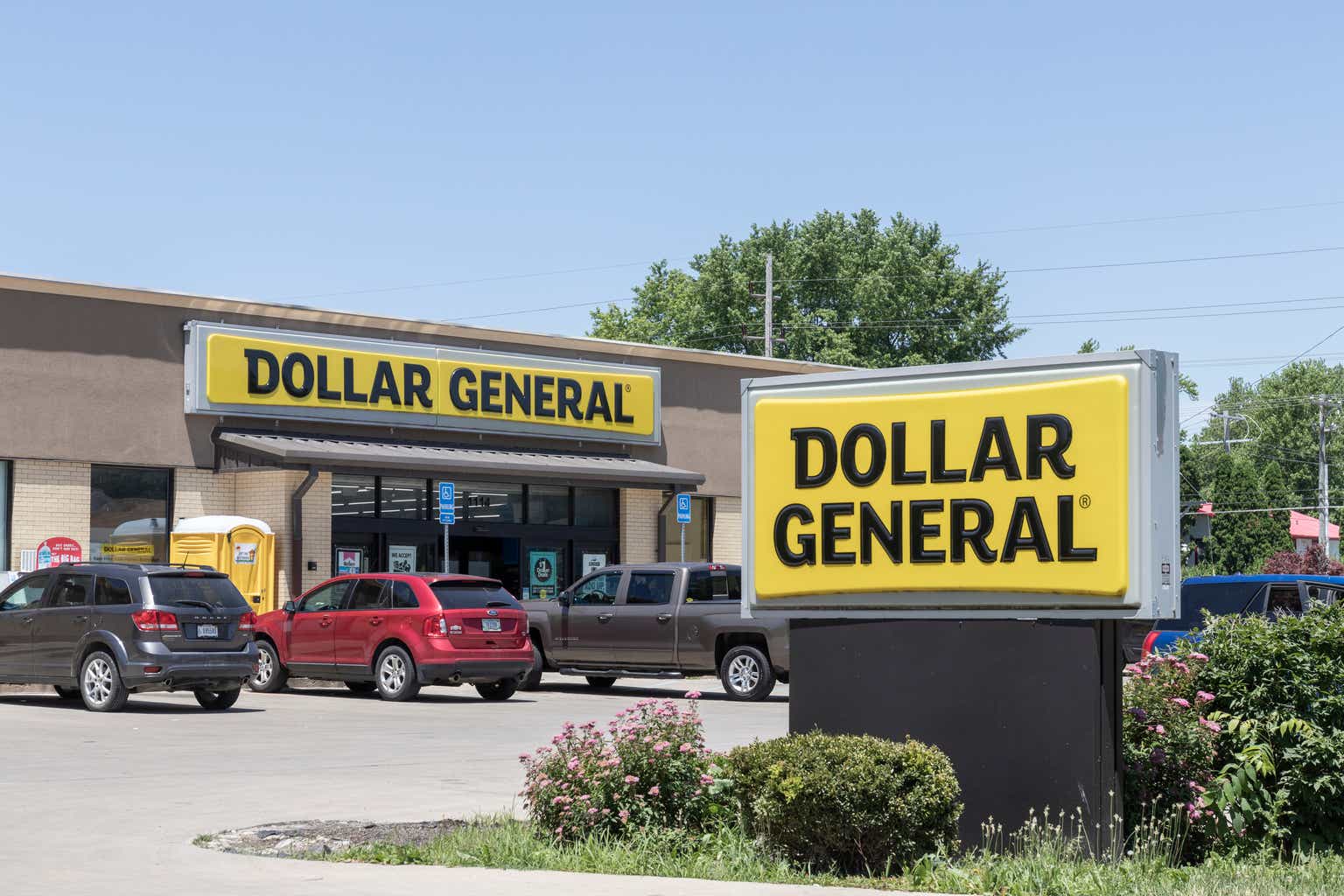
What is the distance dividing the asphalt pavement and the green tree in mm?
53485

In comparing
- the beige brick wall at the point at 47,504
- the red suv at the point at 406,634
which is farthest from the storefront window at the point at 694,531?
the red suv at the point at 406,634

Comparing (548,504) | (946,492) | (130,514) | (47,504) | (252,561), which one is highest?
(548,504)

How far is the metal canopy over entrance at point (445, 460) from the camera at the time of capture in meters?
31.0

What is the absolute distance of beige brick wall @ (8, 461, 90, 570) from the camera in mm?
29062

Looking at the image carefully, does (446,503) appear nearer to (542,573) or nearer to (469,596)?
(469,596)

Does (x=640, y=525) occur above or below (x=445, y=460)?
below

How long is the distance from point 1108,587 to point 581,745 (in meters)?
3.22

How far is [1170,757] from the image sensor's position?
1012cm

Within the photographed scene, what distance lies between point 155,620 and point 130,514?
9.63 meters

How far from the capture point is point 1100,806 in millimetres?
A: 9602

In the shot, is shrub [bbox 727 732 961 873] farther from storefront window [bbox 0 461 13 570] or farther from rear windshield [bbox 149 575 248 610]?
storefront window [bbox 0 461 13 570]

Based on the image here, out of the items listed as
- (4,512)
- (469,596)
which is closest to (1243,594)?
(469,596)

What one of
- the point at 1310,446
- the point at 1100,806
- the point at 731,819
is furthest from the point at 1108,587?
the point at 1310,446

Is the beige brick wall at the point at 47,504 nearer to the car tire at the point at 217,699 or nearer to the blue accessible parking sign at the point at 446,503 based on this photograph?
the blue accessible parking sign at the point at 446,503
